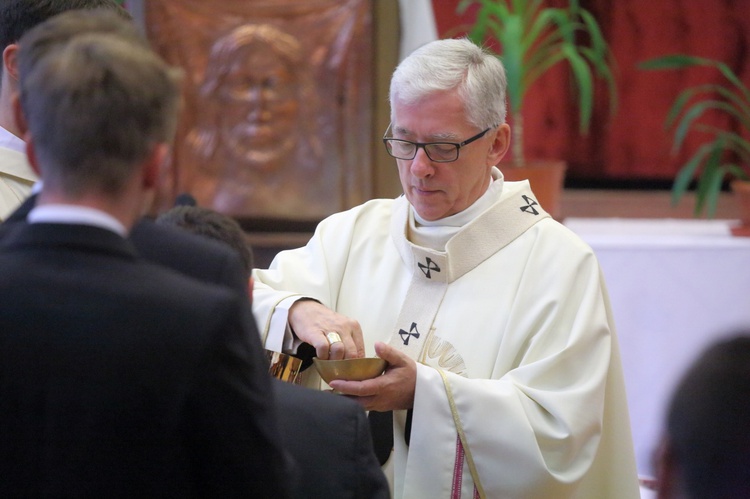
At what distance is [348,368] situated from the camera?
2.30 meters

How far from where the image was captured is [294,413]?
1.59 m

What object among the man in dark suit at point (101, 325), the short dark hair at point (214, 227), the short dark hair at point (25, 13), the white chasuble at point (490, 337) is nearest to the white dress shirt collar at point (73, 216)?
the man in dark suit at point (101, 325)

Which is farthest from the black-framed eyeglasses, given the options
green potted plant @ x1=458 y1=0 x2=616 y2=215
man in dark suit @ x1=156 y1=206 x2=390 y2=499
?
green potted plant @ x1=458 y1=0 x2=616 y2=215

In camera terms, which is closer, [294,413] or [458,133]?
[294,413]

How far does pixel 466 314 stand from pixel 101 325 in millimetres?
1600

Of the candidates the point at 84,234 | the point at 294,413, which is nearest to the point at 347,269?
the point at 294,413

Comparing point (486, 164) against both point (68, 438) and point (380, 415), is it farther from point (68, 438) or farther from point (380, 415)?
point (68, 438)

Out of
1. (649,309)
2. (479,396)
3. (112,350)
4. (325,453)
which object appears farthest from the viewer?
(649,309)

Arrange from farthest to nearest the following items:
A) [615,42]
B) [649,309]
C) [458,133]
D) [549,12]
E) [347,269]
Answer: [615,42] < [549,12] < [649,309] < [347,269] < [458,133]

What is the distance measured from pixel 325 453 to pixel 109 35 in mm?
723

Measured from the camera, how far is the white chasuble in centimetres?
245

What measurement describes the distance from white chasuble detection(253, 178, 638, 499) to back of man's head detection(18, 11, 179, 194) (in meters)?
1.29

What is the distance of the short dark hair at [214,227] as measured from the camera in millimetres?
2027

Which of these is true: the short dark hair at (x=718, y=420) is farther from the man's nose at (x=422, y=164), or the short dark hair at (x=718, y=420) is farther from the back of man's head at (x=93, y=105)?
the man's nose at (x=422, y=164)
